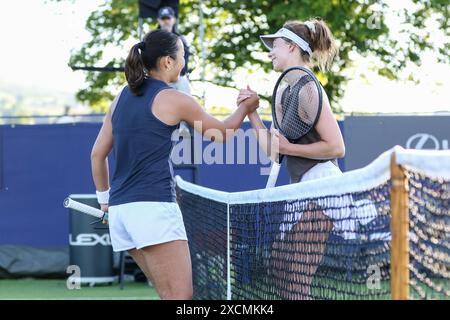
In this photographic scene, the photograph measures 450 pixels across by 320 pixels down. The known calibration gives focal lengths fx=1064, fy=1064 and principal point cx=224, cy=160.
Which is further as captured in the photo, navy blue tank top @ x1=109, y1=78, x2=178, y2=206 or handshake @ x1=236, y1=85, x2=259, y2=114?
Answer: handshake @ x1=236, y1=85, x2=259, y2=114

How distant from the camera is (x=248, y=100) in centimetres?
572

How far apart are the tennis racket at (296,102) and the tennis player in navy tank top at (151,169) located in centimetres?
40

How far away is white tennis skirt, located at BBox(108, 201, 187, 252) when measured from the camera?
518 centimetres

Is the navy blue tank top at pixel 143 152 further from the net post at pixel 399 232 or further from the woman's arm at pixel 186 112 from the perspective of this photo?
the net post at pixel 399 232

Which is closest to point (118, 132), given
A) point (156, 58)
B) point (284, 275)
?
point (156, 58)

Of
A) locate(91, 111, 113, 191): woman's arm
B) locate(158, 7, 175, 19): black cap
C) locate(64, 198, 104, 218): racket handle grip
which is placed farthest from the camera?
locate(158, 7, 175, 19): black cap

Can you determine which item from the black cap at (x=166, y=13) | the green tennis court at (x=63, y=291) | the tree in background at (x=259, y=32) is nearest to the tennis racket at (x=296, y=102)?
the green tennis court at (x=63, y=291)

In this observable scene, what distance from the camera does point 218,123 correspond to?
17.8 ft

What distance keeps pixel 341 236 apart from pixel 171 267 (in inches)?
41.5

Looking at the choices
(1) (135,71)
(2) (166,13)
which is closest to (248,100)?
(1) (135,71)

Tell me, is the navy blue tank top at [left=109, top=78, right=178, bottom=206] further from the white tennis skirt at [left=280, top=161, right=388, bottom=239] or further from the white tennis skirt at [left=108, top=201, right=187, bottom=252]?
the white tennis skirt at [left=280, top=161, right=388, bottom=239]

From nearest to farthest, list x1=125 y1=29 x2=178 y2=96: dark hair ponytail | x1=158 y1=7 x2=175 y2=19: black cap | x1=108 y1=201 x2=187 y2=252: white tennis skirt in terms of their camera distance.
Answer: x1=108 y1=201 x2=187 y2=252: white tennis skirt
x1=125 y1=29 x2=178 y2=96: dark hair ponytail
x1=158 y1=7 x2=175 y2=19: black cap

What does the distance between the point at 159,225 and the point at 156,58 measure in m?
0.85

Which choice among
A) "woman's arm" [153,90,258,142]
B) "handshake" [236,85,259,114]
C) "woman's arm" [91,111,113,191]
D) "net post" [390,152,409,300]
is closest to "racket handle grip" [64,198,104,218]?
"woman's arm" [91,111,113,191]
